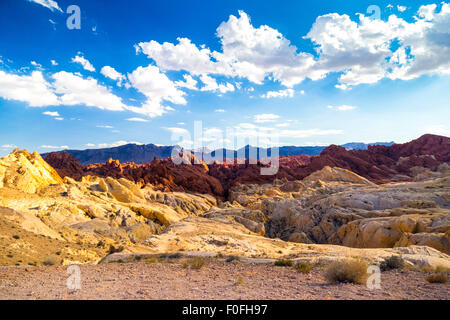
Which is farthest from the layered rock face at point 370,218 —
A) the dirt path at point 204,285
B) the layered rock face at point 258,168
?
the layered rock face at point 258,168

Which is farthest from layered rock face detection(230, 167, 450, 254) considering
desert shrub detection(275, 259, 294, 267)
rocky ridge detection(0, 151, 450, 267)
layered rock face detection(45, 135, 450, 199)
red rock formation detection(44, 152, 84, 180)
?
red rock formation detection(44, 152, 84, 180)

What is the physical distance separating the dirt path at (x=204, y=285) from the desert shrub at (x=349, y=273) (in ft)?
0.83

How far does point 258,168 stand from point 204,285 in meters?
85.2

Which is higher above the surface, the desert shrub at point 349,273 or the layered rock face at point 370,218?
the desert shrub at point 349,273

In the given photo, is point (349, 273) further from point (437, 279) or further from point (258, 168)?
point (258, 168)

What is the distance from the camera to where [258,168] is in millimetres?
90500

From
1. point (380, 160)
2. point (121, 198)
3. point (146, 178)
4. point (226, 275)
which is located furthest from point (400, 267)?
point (380, 160)

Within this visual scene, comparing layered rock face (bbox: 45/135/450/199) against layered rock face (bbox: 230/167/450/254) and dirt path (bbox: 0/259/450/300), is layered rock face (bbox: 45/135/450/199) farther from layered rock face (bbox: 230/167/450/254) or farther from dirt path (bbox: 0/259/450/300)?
dirt path (bbox: 0/259/450/300)

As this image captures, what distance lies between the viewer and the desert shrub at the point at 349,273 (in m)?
6.00

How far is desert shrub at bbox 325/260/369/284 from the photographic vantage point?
600 cm

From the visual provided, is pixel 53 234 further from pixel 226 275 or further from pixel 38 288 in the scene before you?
pixel 226 275

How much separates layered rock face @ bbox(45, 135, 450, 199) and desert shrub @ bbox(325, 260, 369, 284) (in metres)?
56.8

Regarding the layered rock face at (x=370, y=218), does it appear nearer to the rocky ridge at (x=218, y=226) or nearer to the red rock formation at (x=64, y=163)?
the rocky ridge at (x=218, y=226)

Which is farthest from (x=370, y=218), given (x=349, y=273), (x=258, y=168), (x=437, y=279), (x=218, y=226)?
(x=258, y=168)
